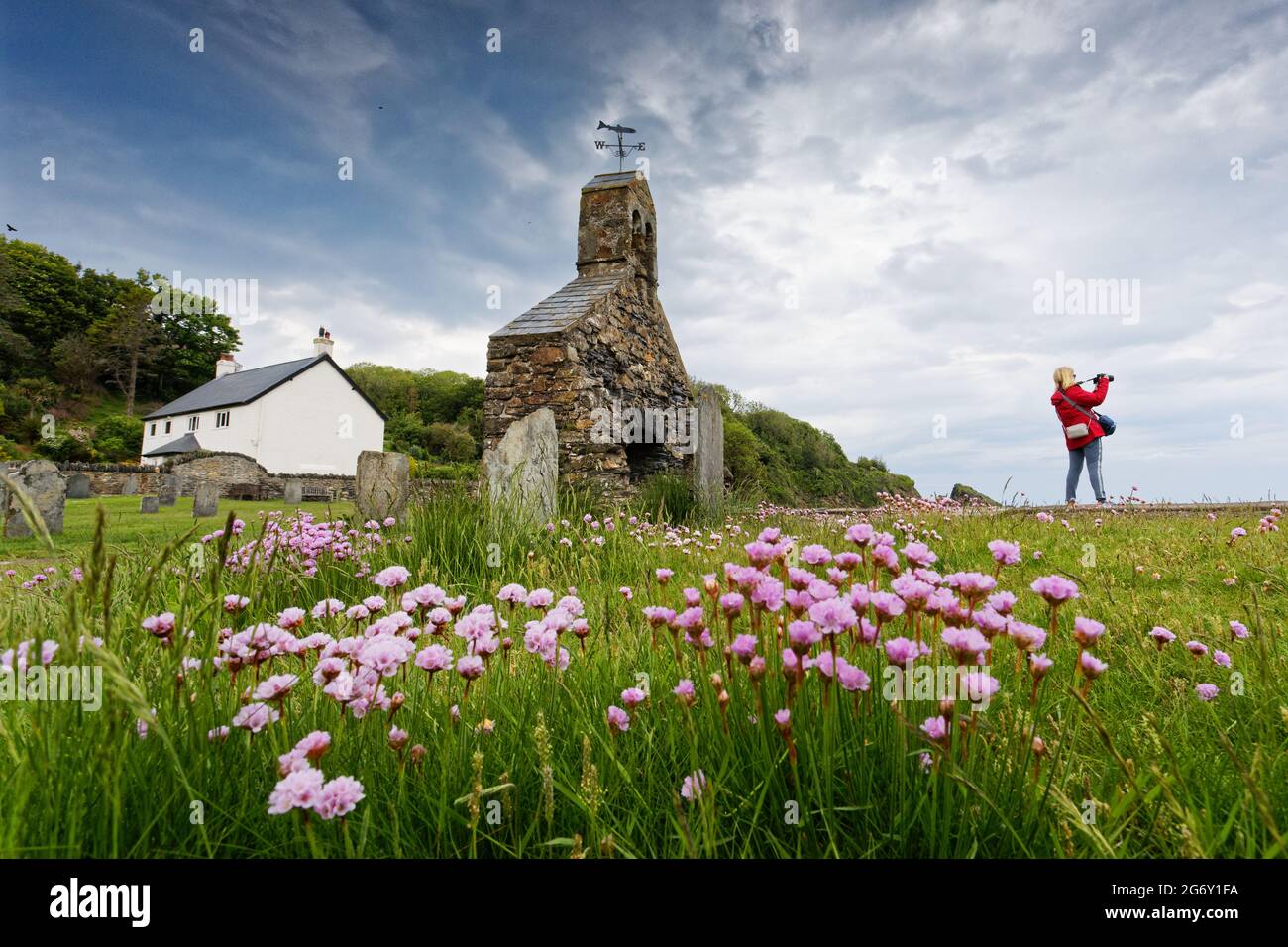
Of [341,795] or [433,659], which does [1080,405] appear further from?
[341,795]

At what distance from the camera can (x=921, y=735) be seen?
1122 mm

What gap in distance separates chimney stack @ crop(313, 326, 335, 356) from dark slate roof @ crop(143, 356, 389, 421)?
513 millimetres

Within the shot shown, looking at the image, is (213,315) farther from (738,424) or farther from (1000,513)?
(1000,513)

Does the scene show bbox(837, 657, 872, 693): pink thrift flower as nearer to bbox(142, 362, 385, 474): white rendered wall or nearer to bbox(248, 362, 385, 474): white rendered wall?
bbox(248, 362, 385, 474): white rendered wall

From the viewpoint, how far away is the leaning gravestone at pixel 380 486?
6.92 meters

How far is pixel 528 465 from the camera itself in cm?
749

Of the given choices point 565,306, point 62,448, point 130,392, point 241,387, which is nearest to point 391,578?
point 565,306

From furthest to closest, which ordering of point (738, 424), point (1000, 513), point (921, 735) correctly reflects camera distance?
point (738, 424), point (1000, 513), point (921, 735)

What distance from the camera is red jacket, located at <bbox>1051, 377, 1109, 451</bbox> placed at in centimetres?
984

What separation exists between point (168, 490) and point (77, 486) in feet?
9.31

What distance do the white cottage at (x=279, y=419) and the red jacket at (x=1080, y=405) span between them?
34185 millimetres
